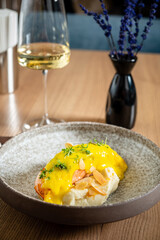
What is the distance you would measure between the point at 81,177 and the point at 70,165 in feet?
0.12

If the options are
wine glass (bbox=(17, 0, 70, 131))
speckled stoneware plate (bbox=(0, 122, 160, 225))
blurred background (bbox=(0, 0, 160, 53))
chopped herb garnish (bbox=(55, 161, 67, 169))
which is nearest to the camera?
speckled stoneware plate (bbox=(0, 122, 160, 225))

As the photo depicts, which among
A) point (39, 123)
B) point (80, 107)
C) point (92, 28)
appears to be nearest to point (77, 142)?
point (39, 123)

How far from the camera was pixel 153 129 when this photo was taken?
4.03ft

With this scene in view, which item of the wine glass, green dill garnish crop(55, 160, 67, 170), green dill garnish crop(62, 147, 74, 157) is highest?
the wine glass

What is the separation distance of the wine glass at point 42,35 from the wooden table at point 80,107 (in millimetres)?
191

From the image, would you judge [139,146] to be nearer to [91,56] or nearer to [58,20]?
[58,20]

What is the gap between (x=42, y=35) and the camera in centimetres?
120

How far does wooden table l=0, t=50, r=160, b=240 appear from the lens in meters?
0.71

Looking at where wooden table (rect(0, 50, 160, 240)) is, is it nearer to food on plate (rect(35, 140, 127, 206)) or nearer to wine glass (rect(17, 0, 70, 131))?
food on plate (rect(35, 140, 127, 206))

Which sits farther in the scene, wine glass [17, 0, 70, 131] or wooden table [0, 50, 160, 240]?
wine glass [17, 0, 70, 131]

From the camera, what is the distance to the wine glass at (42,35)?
1.15 metres

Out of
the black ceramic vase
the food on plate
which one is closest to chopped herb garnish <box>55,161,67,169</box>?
the food on plate

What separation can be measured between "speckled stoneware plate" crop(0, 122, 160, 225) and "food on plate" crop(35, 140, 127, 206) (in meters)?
0.04

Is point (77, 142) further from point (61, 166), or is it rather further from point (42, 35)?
point (42, 35)
